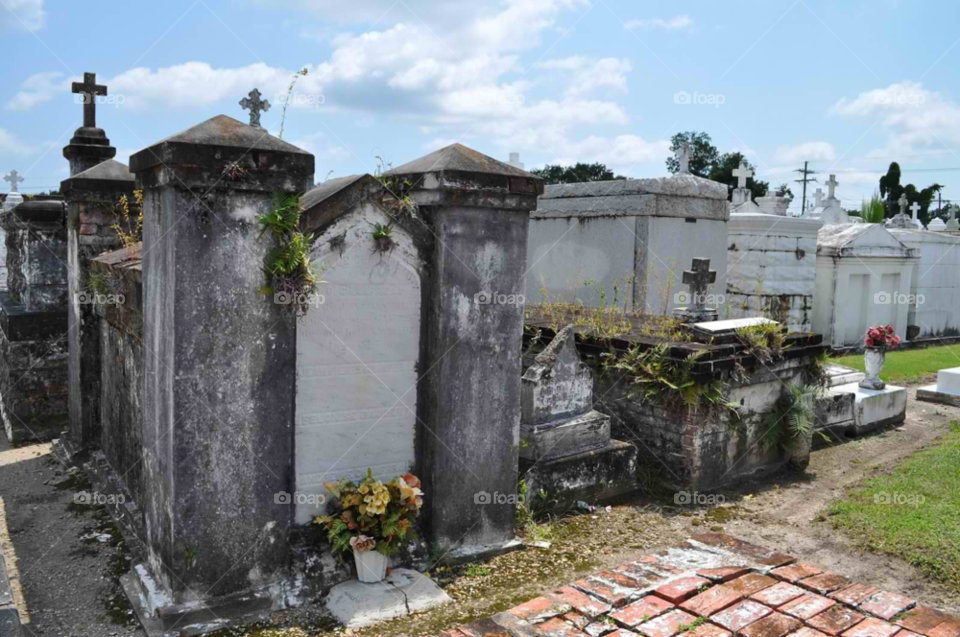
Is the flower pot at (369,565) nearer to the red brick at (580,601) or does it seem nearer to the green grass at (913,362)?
A: the red brick at (580,601)

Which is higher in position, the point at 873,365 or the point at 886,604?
the point at 873,365

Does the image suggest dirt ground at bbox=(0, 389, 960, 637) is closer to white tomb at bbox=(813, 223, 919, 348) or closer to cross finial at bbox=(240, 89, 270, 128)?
cross finial at bbox=(240, 89, 270, 128)

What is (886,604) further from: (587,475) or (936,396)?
(936,396)

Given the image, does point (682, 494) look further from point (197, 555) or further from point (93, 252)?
point (93, 252)

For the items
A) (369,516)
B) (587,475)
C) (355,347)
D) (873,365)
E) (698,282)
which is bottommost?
(587,475)

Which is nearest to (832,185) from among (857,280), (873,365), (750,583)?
(857,280)

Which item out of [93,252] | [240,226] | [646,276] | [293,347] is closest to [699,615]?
[293,347]

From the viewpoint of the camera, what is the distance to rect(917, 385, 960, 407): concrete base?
433 inches

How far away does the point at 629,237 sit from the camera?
36.4 ft

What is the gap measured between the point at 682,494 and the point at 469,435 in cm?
247

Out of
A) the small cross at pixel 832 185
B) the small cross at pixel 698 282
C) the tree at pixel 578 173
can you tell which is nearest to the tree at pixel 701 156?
the tree at pixel 578 173

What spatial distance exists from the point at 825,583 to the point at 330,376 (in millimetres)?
3301

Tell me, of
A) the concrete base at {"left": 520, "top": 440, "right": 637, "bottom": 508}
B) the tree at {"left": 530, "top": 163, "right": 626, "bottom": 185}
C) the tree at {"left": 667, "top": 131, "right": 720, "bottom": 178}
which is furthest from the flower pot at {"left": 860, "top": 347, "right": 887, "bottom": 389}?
the tree at {"left": 667, "top": 131, "right": 720, "bottom": 178}

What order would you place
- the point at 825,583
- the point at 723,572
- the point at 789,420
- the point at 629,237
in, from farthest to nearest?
the point at 629,237
the point at 789,420
the point at 723,572
the point at 825,583
